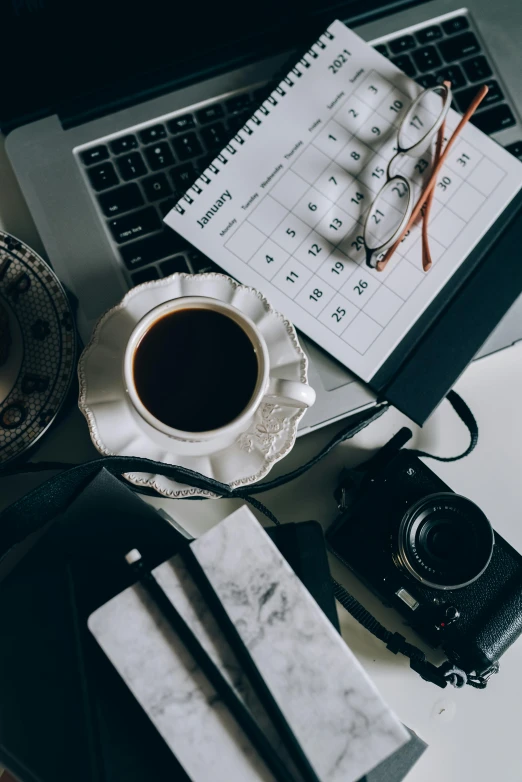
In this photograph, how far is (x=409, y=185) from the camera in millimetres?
548

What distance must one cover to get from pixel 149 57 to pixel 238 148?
0.38ft

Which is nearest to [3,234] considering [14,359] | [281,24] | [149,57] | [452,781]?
[14,359]

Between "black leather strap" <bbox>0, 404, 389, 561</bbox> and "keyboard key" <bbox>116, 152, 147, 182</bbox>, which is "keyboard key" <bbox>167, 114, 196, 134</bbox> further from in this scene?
"black leather strap" <bbox>0, 404, 389, 561</bbox>

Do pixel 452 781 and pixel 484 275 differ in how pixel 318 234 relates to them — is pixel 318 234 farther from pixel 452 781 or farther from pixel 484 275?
pixel 452 781

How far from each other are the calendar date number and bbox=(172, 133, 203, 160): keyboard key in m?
0.14

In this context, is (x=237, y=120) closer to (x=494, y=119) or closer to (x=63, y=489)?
(x=494, y=119)

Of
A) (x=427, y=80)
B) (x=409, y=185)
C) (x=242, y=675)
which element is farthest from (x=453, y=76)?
(x=242, y=675)

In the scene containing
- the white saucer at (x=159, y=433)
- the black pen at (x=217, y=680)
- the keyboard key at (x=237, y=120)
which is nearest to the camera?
the black pen at (x=217, y=680)

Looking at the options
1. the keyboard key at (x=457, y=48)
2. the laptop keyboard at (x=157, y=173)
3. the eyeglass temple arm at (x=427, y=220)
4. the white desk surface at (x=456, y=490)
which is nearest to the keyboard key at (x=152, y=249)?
the laptop keyboard at (x=157, y=173)

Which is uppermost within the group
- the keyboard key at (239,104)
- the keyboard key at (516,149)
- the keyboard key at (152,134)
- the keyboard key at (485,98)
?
the keyboard key at (485,98)

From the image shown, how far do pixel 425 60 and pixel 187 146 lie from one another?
24cm

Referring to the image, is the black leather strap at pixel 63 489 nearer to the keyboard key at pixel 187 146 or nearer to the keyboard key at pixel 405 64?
the keyboard key at pixel 187 146

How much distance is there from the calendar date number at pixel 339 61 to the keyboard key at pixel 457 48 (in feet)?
0.32

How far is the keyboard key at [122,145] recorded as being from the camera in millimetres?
543
